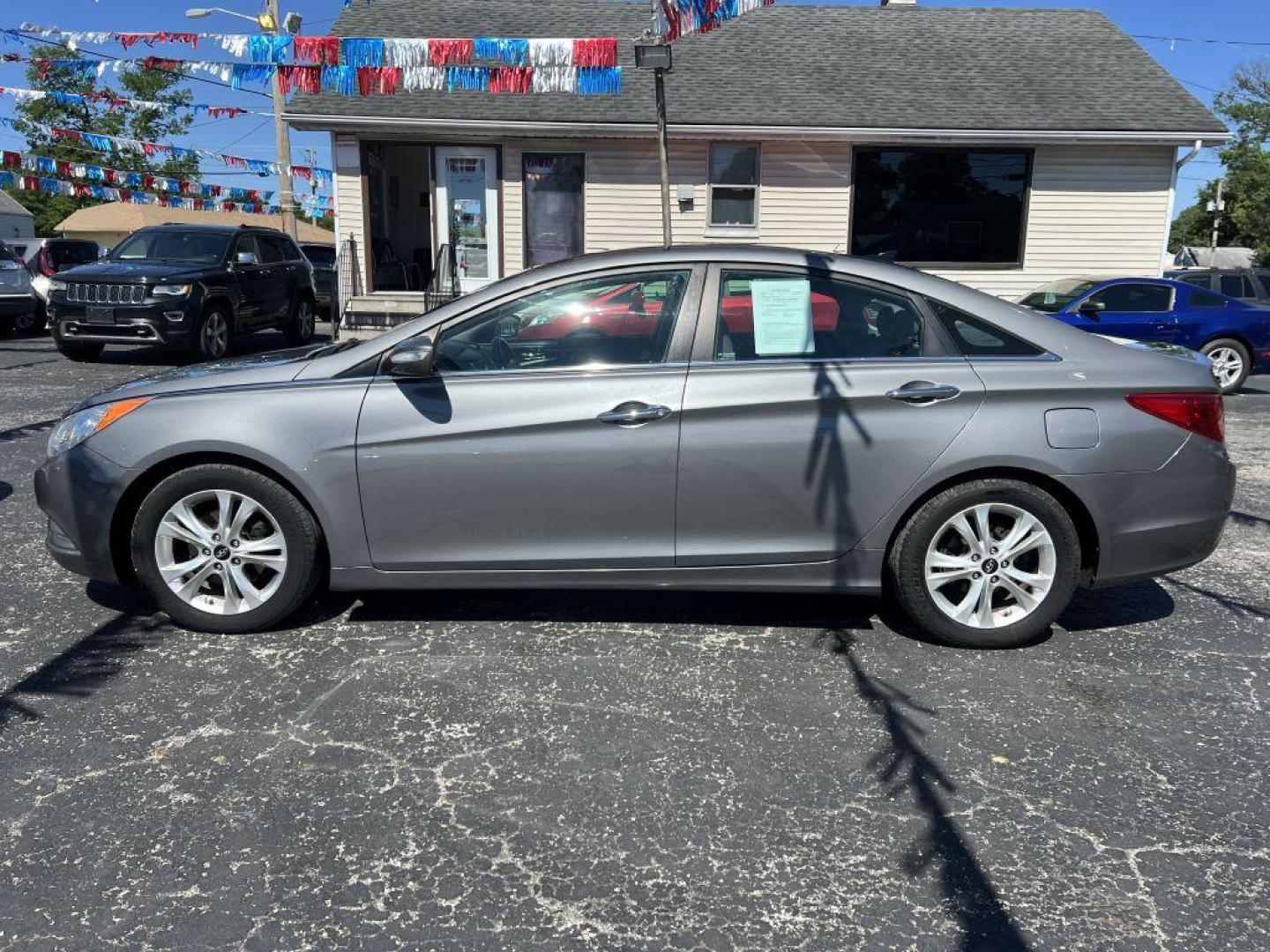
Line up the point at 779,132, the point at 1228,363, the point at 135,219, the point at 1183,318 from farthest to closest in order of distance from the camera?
the point at 135,219 < the point at 779,132 < the point at 1228,363 < the point at 1183,318

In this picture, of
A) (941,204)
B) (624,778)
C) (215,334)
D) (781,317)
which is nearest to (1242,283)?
(941,204)

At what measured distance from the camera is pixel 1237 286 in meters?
16.0

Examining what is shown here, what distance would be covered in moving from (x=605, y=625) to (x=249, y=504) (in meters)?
1.52

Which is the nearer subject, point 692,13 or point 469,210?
point 692,13

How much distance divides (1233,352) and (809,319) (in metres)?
10.4

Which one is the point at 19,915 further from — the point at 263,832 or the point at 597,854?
the point at 597,854

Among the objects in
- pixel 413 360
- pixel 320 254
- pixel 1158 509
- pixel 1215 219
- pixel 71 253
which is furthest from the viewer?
pixel 1215 219

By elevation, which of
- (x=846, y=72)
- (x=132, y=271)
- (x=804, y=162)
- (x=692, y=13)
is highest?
(x=846, y=72)

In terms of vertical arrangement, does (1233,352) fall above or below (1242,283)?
below

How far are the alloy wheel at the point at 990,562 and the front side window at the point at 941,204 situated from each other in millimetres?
12050

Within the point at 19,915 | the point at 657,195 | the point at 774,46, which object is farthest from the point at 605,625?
the point at 774,46

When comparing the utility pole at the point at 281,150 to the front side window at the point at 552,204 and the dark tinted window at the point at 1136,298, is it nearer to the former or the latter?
the front side window at the point at 552,204

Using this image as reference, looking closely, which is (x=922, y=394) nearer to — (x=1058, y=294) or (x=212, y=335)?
(x=1058, y=294)

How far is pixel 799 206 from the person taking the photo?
15.0m
